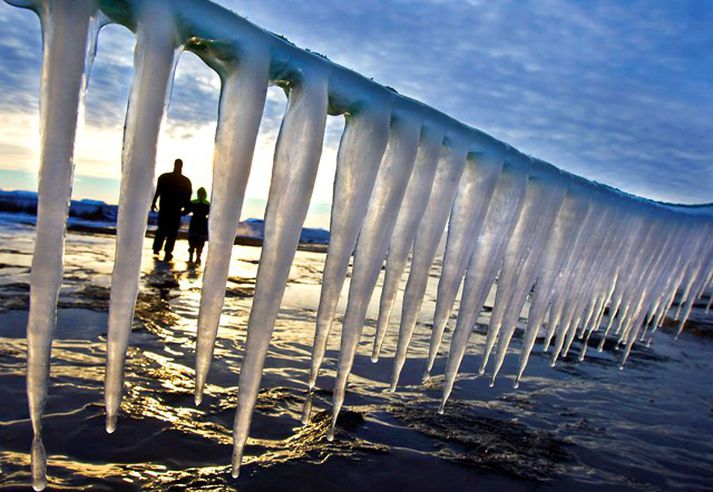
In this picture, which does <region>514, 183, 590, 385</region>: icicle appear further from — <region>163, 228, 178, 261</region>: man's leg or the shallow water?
<region>163, 228, 178, 261</region>: man's leg

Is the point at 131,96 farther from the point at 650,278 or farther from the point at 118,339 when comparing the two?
the point at 650,278

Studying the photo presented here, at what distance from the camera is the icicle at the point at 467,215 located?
144cm

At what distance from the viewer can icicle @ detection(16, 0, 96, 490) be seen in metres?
0.80

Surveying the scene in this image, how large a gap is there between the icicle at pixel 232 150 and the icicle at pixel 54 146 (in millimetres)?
247

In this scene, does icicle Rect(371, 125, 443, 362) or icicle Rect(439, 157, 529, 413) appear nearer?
icicle Rect(371, 125, 443, 362)

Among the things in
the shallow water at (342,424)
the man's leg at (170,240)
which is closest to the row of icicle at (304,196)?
the shallow water at (342,424)

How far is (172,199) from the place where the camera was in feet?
34.6

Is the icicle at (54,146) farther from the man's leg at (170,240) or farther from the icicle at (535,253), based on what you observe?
the man's leg at (170,240)

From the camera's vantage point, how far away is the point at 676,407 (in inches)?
169

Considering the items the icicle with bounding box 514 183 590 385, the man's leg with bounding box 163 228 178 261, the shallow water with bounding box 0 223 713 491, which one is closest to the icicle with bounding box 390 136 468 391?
the icicle with bounding box 514 183 590 385

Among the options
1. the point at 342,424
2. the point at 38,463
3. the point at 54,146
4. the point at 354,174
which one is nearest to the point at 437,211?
the point at 354,174

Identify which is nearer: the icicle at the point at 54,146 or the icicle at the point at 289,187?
the icicle at the point at 54,146

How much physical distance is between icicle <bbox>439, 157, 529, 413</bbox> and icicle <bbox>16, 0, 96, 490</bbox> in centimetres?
114

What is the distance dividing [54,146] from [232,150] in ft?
1.00
